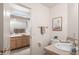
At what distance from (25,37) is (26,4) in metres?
0.42

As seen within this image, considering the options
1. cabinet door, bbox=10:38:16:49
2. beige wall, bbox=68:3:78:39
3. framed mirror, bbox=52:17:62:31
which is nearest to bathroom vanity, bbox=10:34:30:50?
cabinet door, bbox=10:38:16:49

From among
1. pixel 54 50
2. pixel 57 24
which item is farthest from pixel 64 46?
pixel 57 24

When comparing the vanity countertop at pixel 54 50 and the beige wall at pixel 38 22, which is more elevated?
the beige wall at pixel 38 22

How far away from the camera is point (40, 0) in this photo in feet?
4.25

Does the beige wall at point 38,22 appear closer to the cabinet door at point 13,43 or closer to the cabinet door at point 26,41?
the cabinet door at point 26,41

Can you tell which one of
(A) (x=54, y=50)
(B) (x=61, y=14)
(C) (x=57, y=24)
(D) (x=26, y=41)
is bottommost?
(A) (x=54, y=50)

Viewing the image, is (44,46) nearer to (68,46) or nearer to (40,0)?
(68,46)

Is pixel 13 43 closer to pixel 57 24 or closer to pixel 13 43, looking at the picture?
pixel 13 43

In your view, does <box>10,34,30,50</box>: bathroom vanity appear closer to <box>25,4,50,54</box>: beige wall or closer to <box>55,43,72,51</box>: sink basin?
<box>25,4,50,54</box>: beige wall

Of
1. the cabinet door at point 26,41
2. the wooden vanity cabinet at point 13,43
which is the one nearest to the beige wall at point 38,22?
the cabinet door at point 26,41

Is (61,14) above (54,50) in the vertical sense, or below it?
above

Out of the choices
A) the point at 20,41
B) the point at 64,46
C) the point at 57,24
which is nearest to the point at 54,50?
the point at 64,46

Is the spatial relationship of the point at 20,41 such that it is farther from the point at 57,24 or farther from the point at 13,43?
the point at 57,24

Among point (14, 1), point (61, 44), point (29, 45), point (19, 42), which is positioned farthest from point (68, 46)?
point (14, 1)
